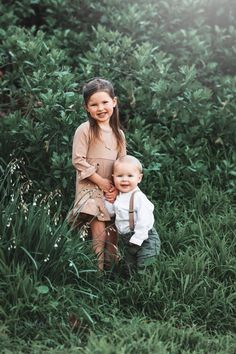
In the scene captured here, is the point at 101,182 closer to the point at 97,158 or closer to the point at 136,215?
the point at 97,158

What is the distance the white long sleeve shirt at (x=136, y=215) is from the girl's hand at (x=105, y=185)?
92 mm

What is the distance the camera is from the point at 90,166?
504 centimetres

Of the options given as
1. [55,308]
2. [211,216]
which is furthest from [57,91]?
[55,308]

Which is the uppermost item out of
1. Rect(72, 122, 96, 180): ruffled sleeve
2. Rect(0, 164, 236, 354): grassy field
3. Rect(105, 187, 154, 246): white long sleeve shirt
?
Result: Rect(72, 122, 96, 180): ruffled sleeve

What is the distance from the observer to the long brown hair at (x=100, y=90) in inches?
198

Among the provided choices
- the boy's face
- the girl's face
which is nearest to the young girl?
the girl's face

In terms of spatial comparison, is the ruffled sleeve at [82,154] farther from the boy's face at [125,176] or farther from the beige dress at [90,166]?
the boy's face at [125,176]

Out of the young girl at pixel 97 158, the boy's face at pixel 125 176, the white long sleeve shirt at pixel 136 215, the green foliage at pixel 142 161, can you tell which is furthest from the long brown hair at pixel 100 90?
the green foliage at pixel 142 161

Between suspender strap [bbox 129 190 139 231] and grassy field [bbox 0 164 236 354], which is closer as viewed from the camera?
grassy field [bbox 0 164 236 354]

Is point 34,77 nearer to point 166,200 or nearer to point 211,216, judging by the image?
point 166,200

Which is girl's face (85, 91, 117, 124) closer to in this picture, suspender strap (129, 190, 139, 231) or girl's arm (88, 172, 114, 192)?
girl's arm (88, 172, 114, 192)

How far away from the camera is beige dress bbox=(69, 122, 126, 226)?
16.6 ft

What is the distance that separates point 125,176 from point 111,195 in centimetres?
22

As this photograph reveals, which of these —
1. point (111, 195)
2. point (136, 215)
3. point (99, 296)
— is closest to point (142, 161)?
Answer: point (111, 195)
